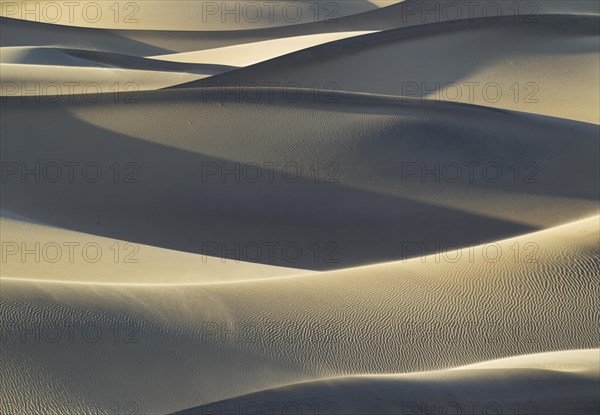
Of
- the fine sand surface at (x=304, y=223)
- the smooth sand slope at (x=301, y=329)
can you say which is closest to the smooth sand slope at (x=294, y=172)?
the fine sand surface at (x=304, y=223)

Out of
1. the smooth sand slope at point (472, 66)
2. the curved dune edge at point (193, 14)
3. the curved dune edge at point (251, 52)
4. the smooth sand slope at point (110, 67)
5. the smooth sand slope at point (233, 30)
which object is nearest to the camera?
the smooth sand slope at point (110, 67)

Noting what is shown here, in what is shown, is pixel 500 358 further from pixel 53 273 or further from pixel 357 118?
pixel 357 118

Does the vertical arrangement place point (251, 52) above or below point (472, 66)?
above

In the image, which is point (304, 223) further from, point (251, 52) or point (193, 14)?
point (193, 14)

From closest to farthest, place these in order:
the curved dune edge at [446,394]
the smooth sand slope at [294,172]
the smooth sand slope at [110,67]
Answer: the curved dune edge at [446,394]
the smooth sand slope at [294,172]
the smooth sand slope at [110,67]

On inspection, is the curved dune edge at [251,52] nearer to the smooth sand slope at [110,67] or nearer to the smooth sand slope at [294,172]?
the smooth sand slope at [110,67]

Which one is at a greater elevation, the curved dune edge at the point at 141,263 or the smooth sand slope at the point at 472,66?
the smooth sand slope at the point at 472,66

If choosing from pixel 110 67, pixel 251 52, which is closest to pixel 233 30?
pixel 251 52
